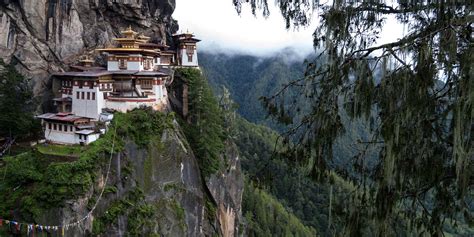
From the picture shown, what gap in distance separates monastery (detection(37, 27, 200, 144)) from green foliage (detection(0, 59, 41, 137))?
0.83 meters

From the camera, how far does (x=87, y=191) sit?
64.1 feet

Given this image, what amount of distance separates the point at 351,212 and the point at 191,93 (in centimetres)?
2539

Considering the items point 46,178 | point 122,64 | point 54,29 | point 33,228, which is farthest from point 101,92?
point 33,228

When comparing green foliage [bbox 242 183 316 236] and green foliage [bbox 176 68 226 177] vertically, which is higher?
green foliage [bbox 176 68 226 177]

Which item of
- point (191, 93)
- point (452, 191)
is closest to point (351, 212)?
point (452, 191)

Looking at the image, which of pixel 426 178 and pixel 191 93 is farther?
pixel 191 93

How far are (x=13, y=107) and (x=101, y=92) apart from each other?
4.54m

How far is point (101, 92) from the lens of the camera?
25.0 meters

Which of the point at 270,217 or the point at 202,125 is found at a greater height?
the point at 202,125

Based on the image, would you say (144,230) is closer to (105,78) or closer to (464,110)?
(105,78)

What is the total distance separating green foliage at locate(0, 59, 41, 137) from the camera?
75.5 ft

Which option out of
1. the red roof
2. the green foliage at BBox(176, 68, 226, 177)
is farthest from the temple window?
the green foliage at BBox(176, 68, 226, 177)

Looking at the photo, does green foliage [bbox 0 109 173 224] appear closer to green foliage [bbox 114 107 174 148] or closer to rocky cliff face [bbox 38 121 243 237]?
rocky cliff face [bbox 38 121 243 237]

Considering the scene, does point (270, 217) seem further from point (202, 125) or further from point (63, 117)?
point (63, 117)
